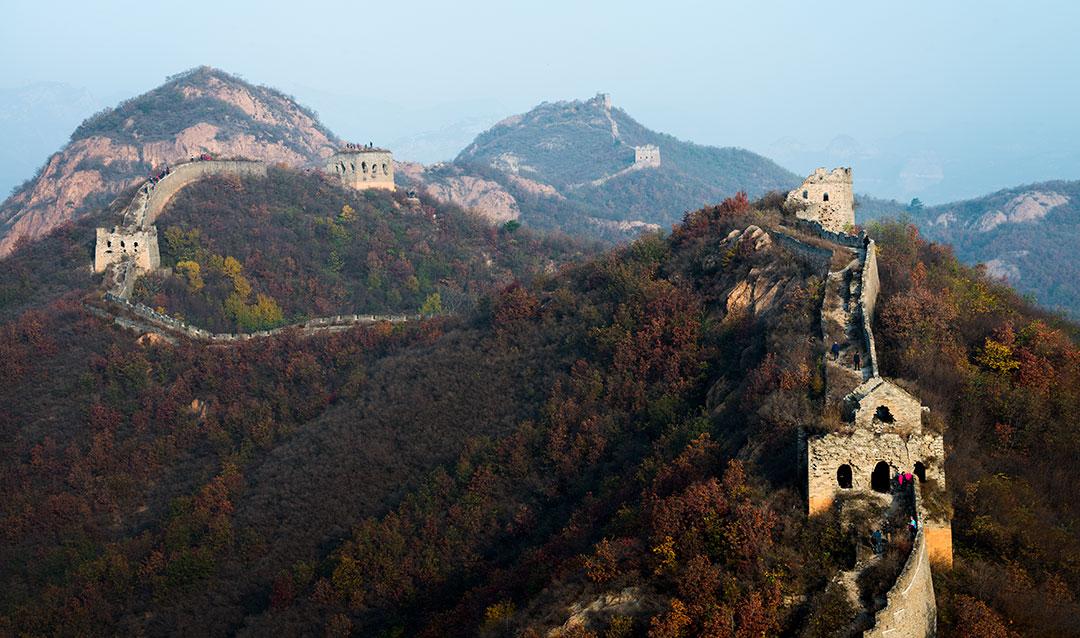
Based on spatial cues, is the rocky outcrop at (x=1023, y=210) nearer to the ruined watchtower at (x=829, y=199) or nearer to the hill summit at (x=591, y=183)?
the hill summit at (x=591, y=183)

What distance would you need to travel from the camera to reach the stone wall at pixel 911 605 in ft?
48.8

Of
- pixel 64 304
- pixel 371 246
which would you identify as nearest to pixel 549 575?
pixel 64 304

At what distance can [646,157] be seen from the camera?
18212 centimetres

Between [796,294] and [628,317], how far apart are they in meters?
7.92

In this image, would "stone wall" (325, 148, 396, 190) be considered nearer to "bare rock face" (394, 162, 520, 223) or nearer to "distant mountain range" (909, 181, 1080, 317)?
"bare rock face" (394, 162, 520, 223)

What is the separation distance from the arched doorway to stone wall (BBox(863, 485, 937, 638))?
5.04 ft

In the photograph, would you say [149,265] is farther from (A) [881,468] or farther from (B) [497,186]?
(B) [497,186]

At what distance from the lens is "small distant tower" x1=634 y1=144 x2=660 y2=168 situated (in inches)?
7141

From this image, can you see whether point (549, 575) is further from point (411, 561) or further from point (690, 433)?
point (411, 561)

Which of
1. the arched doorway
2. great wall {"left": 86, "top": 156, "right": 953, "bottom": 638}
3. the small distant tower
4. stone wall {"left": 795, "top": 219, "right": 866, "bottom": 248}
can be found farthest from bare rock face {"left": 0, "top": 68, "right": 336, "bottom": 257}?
the arched doorway

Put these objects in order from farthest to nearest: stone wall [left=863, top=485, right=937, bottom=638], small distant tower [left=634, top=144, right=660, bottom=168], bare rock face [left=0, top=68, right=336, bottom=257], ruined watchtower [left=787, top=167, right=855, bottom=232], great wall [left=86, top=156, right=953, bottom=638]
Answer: small distant tower [left=634, top=144, right=660, bottom=168]
bare rock face [left=0, top=68, right=336, bottom=257]
ruined watchtower [left=787, top=167, right=855, bottom=232]
great wall [left=86, top=156, right=953, bottom=638]
stone wall [left=863, top=485, right=937, bottom=638]

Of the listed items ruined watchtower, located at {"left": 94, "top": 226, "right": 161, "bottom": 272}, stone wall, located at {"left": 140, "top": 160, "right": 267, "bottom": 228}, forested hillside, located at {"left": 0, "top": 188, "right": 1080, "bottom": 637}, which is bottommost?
forested hillside, located at {"left": 0, "top": 188, "right": 1080, "bottom": 637}

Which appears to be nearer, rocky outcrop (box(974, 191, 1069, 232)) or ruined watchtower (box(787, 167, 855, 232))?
ruined watchtower (box(787, 167, 855, 232))

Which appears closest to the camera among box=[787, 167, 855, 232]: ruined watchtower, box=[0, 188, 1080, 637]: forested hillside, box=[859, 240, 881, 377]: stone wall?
box=[0, 188, 1080, 637]: forested hillside
